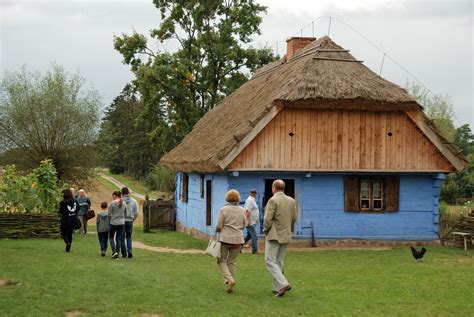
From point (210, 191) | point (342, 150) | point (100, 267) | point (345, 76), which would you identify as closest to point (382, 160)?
point (342, 150)

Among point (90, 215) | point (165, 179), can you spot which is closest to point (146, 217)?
point (90, 215)

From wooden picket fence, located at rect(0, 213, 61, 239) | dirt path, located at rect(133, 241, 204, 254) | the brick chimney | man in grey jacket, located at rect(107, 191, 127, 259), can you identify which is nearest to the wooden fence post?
dirt path, located at rect(133, 241, 204, 254)

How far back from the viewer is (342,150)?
21.6 metres

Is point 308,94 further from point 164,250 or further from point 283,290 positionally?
point 283,290

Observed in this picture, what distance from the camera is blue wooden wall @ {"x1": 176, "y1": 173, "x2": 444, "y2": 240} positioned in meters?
21.6

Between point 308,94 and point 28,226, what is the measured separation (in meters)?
9.80

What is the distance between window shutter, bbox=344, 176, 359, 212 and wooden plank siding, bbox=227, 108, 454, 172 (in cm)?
59

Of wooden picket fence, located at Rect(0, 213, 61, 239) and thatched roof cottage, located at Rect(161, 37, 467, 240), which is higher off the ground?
thatched roof cottage, located at Rect(161, 37, 467, 240)

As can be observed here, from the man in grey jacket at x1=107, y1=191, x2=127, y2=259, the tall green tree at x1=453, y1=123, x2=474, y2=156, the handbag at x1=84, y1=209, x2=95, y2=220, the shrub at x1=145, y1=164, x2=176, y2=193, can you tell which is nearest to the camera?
the man in grey jacket at x1=107, y1=191, x2=127, y2=259

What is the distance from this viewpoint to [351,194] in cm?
2198

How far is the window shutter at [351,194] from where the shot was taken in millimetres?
21922

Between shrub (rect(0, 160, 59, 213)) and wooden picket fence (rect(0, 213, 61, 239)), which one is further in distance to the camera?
shrub (rect(0, 160, 59, 213))

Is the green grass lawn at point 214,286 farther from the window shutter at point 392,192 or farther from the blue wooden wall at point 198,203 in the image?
the window shutter at point 392,192

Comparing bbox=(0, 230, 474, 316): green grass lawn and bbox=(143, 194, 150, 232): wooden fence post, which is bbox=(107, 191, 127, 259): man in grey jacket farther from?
bbox=(143, 194, 150, 232): wooden fence post
